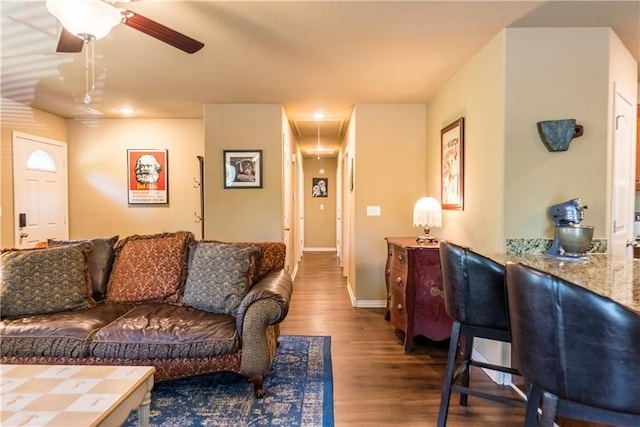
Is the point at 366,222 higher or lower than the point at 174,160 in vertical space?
lower

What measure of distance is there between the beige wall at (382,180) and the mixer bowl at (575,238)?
2164 millimetres

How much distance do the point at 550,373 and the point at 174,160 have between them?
5.00m

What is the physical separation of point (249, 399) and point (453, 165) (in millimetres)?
2544

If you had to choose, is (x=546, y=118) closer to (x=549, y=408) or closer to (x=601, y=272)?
(x=601, y=272)

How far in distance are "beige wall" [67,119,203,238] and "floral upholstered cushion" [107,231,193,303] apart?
235 centimetres

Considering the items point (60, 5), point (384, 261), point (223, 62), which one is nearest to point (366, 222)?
point (384, 261)

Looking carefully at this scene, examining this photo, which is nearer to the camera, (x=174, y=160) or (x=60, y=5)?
(x=60, y=5)

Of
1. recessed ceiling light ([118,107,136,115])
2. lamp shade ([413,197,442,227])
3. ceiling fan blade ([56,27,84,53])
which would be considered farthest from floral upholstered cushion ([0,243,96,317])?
lamp shade ([413,197,442,227])

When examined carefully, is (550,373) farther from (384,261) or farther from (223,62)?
(384,261)

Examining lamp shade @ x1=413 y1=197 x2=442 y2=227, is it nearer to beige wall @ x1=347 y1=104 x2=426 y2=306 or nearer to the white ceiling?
beige wall @ x1=347 y1=104 x2=426 y2=306

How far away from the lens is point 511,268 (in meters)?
1.19

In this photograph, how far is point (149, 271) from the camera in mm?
2666

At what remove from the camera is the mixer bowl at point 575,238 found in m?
2.03

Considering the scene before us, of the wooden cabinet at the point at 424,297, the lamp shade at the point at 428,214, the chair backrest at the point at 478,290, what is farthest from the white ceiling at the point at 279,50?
the wooden cabinet at the point at 424,297
